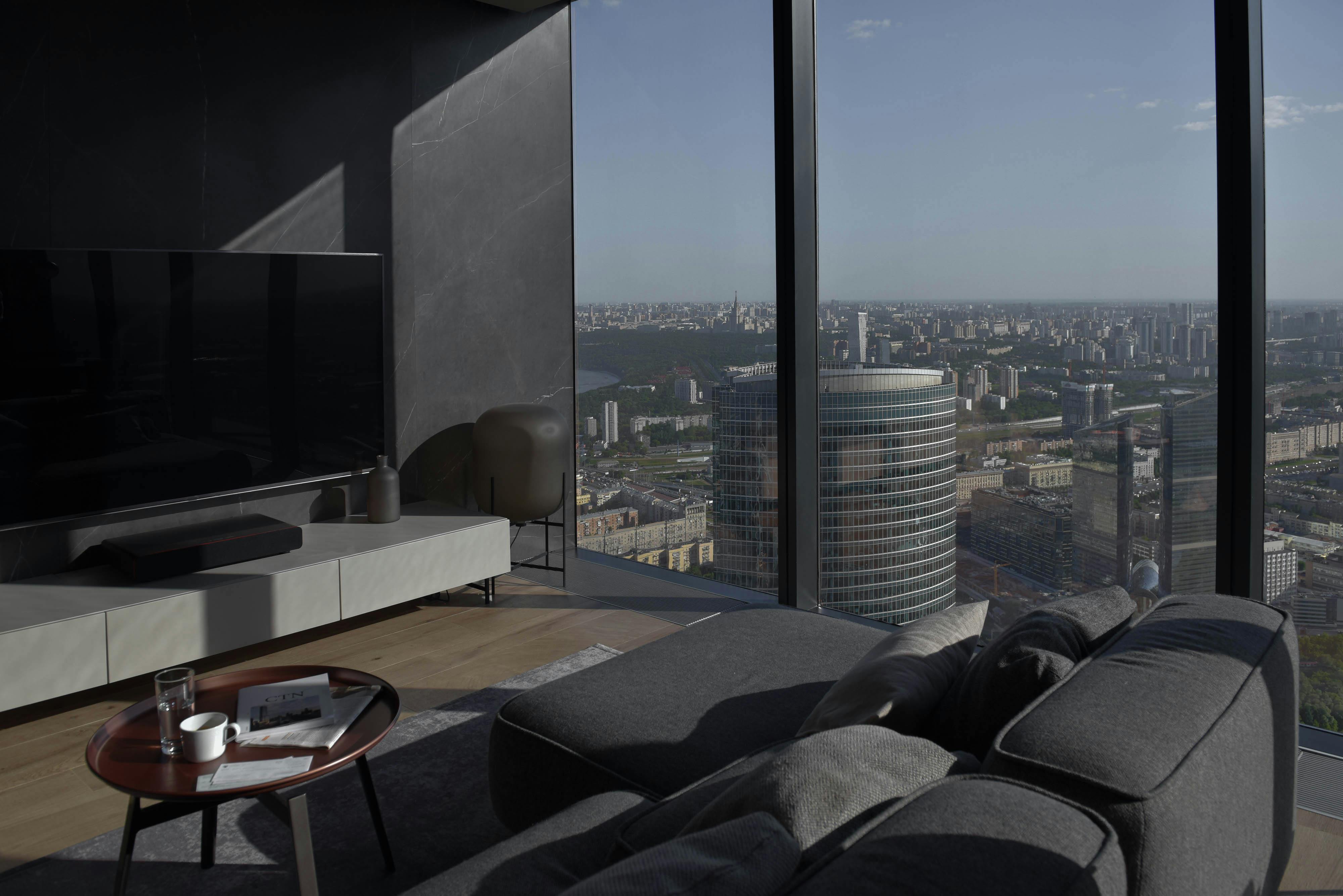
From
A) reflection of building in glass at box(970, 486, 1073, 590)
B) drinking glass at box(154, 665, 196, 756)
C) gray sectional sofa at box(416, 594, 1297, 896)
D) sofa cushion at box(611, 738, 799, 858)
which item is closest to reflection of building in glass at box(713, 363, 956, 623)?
reflection of building in glass at box(970, 486, 1073, 590)

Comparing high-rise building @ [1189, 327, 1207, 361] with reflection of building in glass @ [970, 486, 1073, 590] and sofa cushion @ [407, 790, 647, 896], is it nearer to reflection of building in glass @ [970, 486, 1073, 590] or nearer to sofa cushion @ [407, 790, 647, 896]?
reflection of building in glass @ [970, 486, 1073, 590]

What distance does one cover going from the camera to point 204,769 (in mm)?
1754

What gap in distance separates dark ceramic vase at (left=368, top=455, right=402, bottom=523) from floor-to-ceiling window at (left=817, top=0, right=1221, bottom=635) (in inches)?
71.5

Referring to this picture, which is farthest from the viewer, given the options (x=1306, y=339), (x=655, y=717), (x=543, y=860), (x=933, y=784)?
(x=1306, y=339)

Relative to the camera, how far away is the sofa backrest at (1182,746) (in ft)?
3.59

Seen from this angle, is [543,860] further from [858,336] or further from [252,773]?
[858,336]

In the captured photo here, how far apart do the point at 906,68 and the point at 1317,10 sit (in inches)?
50.3

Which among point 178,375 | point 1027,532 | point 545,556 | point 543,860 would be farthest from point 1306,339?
point 178,375

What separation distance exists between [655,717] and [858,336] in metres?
2.18

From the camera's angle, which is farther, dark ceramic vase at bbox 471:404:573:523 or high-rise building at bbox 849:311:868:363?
dark ceramic vase at bbox 471:404:573:523

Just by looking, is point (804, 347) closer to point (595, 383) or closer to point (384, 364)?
point (595, 383)

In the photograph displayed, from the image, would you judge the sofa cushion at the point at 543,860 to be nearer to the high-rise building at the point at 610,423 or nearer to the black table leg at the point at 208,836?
the black table leg at the point at 208,836

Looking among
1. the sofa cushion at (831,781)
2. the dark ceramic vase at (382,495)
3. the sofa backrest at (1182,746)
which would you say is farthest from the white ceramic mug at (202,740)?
the dark ceramic vase at (382,495)

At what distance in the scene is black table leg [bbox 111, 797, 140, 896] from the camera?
5.88ft
